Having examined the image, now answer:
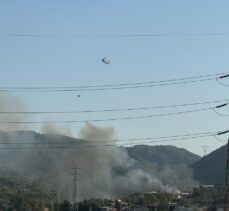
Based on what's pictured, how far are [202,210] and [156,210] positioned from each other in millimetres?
22465

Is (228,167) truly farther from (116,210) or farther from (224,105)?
(116,210)

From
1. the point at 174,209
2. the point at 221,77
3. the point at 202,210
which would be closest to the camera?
the point at 221,77

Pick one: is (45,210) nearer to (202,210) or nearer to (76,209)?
(76,209)

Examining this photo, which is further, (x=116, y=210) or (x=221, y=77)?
(x=116, y=210)

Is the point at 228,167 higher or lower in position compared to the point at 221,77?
lower

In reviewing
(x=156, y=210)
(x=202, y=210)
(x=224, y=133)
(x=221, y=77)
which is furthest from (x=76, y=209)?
(x=221, y=77)

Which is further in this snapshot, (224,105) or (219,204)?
(219,204)

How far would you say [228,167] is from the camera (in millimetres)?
85875

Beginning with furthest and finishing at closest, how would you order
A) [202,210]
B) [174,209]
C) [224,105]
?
[174,209], [202,210], [224,105]

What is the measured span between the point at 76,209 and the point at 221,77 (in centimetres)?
12569

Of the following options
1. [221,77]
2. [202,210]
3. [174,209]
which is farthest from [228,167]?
[174,209]

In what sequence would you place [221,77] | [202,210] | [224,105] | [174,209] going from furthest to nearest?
[174,209], [202,210], [224,105], [221,77]

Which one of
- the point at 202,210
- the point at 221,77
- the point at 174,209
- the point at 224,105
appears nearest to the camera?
the point at 221,77

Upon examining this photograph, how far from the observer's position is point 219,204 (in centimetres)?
19675
